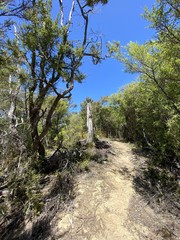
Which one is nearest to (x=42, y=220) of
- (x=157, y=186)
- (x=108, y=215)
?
(x=108, y=215)

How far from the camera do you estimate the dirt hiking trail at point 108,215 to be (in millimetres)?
3434

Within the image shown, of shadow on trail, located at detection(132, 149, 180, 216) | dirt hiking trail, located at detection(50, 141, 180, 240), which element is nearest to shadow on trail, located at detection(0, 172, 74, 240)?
dirt hiking trail, located at detection(50, 141, 180, 240)

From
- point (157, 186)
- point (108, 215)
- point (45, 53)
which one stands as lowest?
point (108, 215)

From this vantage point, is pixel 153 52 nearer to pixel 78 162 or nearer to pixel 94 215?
pixel 78 162

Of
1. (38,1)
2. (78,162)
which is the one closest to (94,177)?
(78,162)

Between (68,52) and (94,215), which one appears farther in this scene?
(68,52)

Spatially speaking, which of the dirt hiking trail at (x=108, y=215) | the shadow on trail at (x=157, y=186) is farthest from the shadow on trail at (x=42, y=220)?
the shadow on trail at (x=157, y=186)

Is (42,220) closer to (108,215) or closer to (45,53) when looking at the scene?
(108,215)

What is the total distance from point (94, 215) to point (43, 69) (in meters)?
4.24

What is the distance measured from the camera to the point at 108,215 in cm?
387

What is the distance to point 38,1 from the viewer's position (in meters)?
4.26

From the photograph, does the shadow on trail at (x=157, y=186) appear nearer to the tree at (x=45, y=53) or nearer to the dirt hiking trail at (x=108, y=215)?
the dirt hiking trail at (x=108, y=215)

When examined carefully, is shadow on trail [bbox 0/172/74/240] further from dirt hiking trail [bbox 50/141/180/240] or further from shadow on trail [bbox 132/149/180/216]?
shadow on trail [bbox 132/149/180/216]

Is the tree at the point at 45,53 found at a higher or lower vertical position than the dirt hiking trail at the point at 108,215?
higher
